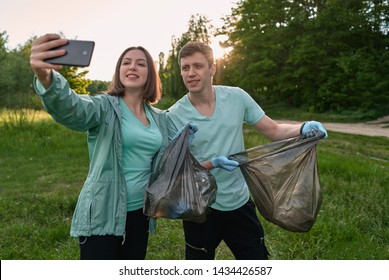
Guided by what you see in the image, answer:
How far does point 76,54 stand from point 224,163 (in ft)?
Answer: 3.22

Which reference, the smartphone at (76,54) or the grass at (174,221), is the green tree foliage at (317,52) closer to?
the grass at (174,221)

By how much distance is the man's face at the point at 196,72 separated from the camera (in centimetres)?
228

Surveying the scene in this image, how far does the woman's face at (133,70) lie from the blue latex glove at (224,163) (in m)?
0.60

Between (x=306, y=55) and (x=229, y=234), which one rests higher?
(x=306, y=55)

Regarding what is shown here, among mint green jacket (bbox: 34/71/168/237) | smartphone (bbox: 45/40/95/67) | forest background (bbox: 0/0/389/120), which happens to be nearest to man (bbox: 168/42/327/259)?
mint green jacket (bbox: 34/71/168/237)

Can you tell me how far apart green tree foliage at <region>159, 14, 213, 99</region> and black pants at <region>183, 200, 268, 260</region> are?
2177 cm

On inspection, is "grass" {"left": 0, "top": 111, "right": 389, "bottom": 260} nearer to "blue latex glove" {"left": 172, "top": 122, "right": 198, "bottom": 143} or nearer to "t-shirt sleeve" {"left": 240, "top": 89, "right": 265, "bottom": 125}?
"t-shirt sleeve" {"left": 240, "top": 89, "right": 265, "bottom": 125}

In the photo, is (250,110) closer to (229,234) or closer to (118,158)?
(229,234)

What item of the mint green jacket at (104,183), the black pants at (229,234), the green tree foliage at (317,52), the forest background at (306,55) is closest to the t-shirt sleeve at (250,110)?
the black pants at (229,234)

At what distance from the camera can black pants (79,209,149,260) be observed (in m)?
2.03

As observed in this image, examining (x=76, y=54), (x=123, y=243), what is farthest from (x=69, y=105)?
(x=123, y=243)

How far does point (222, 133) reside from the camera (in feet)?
7.48

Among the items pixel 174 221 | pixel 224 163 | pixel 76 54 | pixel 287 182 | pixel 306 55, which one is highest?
pixel 306 55

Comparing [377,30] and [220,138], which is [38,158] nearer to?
[220,138]
